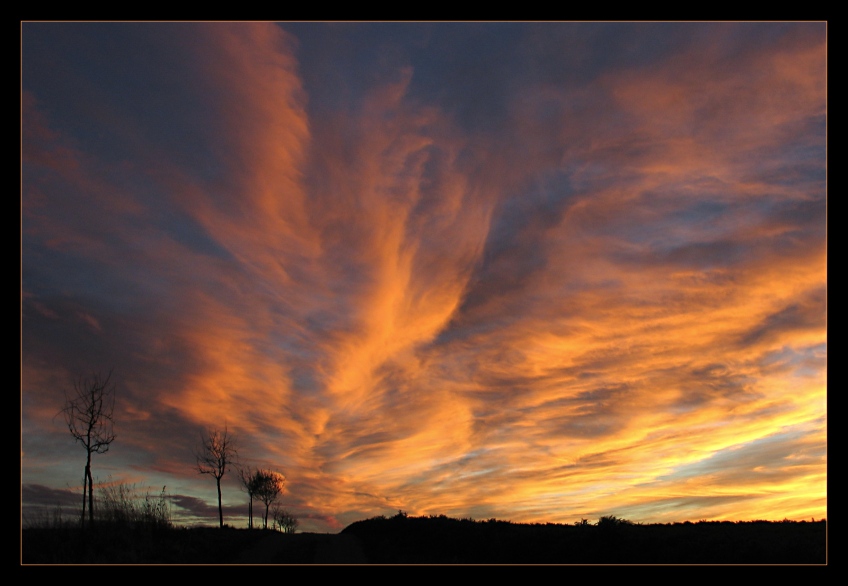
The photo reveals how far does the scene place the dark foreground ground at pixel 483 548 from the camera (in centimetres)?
2605

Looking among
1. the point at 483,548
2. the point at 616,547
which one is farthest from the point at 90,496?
the point at 616,547

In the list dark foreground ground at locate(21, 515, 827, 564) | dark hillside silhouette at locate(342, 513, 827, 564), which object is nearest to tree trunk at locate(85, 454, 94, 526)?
dark foreground ground at locate(21, 515, 827, 564)

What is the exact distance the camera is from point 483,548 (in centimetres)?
3244

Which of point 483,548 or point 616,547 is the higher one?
point 616,547

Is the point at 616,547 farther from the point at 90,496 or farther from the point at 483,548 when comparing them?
the point at 90,496

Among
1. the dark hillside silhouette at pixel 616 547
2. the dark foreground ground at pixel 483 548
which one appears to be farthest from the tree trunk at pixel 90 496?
the dark hillside silhouette at pixel 616 547

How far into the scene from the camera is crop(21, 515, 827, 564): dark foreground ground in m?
26.0

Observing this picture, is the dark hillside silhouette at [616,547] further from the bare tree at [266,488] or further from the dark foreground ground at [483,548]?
the bare tree at [266,488]
